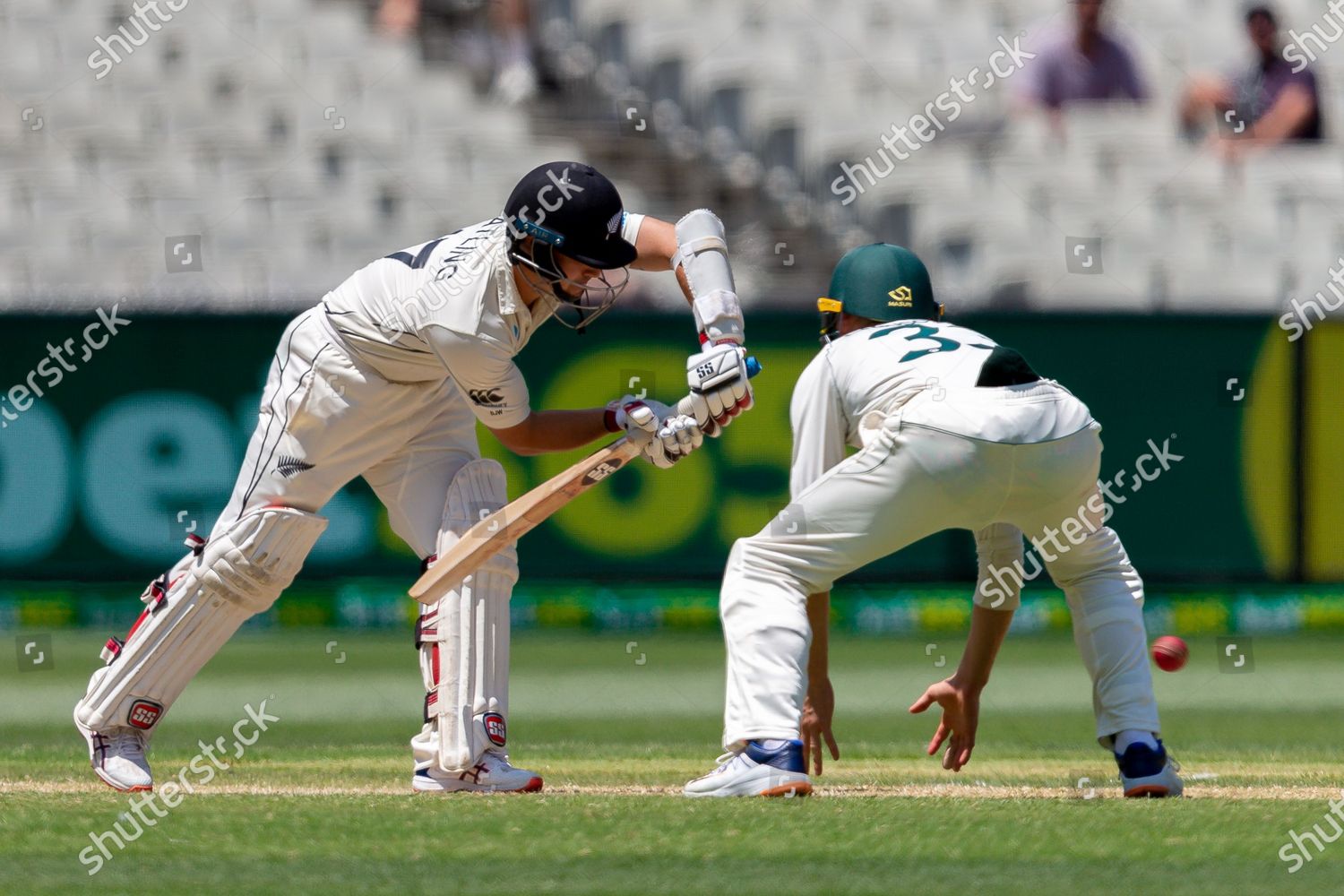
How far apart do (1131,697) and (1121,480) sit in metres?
5.87

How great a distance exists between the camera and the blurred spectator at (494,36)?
13516mm

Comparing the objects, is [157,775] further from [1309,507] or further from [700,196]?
[700,196]

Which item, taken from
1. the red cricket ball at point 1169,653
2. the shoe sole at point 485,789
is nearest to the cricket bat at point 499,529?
the shoe sole at point 485,789

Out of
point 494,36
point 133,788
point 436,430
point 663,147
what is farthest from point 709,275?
point 494,36

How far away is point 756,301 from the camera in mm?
11031

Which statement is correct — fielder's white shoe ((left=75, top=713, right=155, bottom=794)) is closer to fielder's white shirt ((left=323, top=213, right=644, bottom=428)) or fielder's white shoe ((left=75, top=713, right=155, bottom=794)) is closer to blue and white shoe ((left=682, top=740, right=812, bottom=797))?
fielder's white shirt ((left=323, top=213, right=644, bottom=428))

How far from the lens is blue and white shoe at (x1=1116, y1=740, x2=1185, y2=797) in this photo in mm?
5047

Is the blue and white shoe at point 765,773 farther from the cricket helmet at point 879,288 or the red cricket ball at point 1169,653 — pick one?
the red cricket ball at point 1169,653

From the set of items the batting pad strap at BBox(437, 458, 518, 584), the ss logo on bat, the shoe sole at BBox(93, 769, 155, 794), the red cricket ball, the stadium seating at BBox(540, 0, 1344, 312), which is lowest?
the shoe sole at BBox(93, 769, 155, 794)

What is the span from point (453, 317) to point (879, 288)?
117 centimetres

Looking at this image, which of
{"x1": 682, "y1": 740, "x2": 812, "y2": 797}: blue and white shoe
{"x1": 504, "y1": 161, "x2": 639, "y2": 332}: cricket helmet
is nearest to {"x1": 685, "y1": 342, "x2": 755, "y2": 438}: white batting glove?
{"x1": 504, "y1": 161, "x2": 639, "y2": 332}: cricket helmet

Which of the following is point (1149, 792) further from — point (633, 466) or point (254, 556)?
point (633, 466)

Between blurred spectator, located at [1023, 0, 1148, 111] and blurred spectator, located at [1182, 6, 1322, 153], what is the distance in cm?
64

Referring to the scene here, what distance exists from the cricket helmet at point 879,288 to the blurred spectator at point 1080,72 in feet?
26.6
